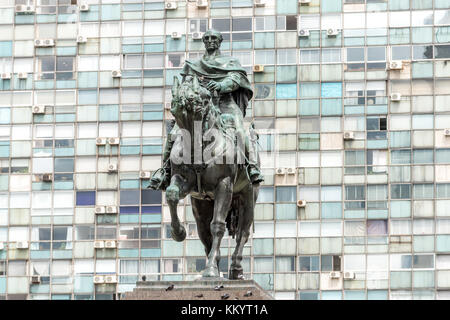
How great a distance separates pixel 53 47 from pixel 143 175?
7.48 metres

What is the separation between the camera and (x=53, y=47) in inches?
3159

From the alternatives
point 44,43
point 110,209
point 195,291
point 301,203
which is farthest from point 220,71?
point 44,43

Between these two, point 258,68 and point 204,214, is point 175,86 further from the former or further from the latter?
point 258,68

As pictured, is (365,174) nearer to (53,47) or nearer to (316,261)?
(316,261)

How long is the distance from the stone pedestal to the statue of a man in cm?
349

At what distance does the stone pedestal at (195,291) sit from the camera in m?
36.9

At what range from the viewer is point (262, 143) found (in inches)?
3054

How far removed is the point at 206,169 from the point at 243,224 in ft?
8.58

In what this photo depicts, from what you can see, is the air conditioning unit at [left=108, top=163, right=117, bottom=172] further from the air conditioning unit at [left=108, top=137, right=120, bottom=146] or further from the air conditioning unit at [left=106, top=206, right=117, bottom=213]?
the air conditioning unit at [left=106, top=206, right=117, bottom=213]

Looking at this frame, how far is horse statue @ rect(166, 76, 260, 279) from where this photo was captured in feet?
123

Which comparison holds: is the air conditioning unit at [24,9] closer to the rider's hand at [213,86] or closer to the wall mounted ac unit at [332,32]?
the wall mounted ac unit at [332,32]

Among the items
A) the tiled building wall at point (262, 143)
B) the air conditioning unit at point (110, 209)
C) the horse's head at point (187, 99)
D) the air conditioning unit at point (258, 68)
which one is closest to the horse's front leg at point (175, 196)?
the horse's head at point (187, 99)

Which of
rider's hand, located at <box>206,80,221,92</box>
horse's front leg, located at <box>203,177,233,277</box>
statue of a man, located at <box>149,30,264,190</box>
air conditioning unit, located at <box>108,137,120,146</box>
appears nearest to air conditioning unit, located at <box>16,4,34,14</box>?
air conditioning unit, located at <box>108,137,120,146</box>

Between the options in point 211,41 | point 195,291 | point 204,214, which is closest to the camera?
point 195,291
